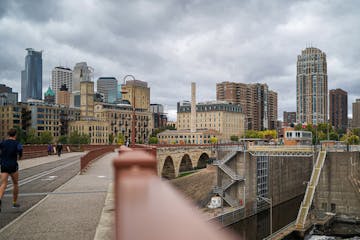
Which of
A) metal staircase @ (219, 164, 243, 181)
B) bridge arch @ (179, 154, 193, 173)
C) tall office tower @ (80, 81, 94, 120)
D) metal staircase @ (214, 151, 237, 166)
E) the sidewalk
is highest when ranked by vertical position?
tall office tower @ (80, 81, 94, 120)

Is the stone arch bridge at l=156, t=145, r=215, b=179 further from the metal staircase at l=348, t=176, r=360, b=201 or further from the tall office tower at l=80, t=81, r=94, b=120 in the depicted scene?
the tall office tower at l=80, t=81, r=94, b=120

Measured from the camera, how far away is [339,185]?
132ft

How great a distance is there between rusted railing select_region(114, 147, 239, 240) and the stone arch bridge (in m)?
49.3

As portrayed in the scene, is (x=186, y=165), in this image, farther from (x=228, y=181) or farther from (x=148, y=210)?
(x=148, y=210)

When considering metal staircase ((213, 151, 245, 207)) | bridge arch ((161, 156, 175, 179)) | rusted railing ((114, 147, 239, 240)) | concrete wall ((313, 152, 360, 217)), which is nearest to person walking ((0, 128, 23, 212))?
rusted railing ((114, 147, 239, 240))

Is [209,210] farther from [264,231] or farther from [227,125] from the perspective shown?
[227,125]

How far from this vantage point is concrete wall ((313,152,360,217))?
131 feet

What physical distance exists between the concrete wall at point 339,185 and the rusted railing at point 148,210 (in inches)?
1697

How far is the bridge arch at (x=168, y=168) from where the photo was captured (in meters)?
61.3

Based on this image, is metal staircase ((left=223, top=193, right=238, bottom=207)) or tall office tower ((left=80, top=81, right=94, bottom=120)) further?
tall office tower ((left=80, top=81, right=94, bottom=120))

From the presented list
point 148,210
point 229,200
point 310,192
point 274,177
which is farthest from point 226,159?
point 148,210

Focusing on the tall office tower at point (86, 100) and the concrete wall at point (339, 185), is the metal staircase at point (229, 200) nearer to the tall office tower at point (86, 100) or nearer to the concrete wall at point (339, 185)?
the concrete wall at point (339, 185)

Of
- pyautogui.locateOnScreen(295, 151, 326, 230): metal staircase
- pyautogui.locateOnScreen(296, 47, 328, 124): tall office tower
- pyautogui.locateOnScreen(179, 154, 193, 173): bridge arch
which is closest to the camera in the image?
pyautogui.locateOnScreen(295, 151, 326, 230): metal staircase

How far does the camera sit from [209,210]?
40375 mm
